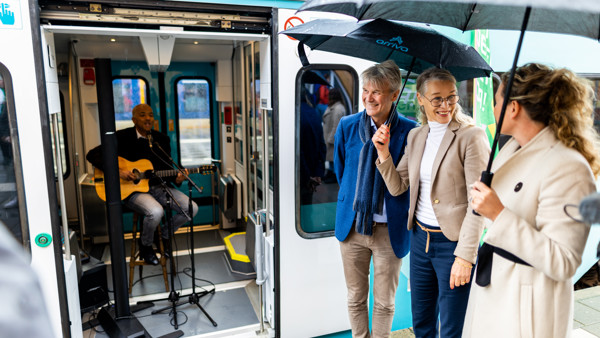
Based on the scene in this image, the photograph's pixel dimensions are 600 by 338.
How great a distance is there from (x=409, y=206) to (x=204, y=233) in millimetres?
3858

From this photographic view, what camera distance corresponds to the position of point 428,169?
7.54 ft

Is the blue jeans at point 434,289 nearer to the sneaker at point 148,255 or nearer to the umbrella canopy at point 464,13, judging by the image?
the umbrella canopy at point 464,13

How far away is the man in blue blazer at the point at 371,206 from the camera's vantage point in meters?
2.50

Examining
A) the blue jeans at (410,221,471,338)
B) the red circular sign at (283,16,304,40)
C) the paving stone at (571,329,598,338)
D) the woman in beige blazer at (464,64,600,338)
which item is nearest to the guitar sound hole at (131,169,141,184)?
the red circular sign at (283,16,304,40)

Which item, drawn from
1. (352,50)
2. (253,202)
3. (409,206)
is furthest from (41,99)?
(253,202)

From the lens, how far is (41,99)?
232 centimetres

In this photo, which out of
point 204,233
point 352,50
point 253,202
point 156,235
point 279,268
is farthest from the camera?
point 204,233

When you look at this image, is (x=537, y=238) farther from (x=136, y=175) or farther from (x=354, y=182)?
(x=136, y=175)

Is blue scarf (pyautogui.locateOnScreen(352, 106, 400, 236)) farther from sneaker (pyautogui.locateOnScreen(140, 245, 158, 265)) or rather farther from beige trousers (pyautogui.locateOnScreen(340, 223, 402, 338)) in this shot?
sneaker (pyautogui.locateOnScreen(140, 245, 158, 265))

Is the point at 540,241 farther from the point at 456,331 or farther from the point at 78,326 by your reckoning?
the point at 78,326

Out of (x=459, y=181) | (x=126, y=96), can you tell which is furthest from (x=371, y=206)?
(x=126, y=96)

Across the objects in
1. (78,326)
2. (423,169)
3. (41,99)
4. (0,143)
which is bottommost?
(78,326)

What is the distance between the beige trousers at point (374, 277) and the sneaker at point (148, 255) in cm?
235

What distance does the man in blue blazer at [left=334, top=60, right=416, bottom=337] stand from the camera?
2.50m
